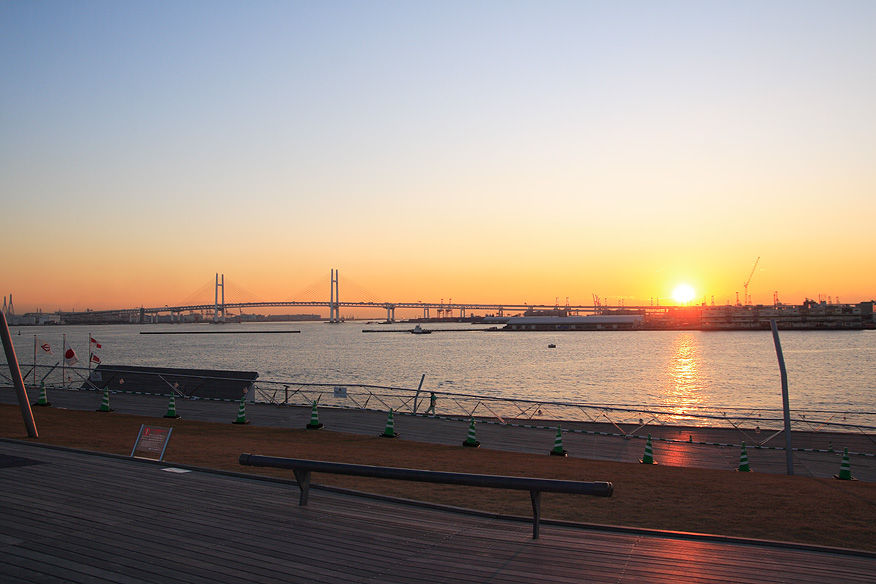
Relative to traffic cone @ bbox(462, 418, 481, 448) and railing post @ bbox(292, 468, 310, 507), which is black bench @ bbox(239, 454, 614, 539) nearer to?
railing post @ bbox(292, 468, 310, 507)

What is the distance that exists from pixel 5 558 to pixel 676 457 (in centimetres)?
1827

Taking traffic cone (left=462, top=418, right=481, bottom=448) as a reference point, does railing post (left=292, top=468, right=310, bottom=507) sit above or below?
above

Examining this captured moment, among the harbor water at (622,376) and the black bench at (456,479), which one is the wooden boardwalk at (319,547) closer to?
the black bench at (456,479)

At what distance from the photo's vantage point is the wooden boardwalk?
625 cm

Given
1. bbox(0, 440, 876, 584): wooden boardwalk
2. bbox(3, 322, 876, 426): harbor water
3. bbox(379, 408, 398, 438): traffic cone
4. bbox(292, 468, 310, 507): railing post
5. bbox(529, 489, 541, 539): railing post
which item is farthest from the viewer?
bbox(3, 322, 876, 426): harbor water

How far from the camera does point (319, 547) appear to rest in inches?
277

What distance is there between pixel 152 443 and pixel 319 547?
20.6 ft

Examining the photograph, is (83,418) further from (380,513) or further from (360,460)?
(380,513)

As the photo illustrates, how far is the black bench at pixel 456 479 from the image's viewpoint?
7305 mm

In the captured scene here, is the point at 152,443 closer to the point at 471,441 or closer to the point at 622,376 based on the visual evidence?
the point at 471,441

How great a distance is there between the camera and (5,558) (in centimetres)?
656

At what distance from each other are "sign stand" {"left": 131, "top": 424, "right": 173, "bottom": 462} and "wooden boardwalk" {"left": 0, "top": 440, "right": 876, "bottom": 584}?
7.75 ft

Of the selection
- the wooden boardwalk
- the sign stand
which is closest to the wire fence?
the sign stand

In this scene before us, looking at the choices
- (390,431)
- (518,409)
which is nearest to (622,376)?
(518,409)
